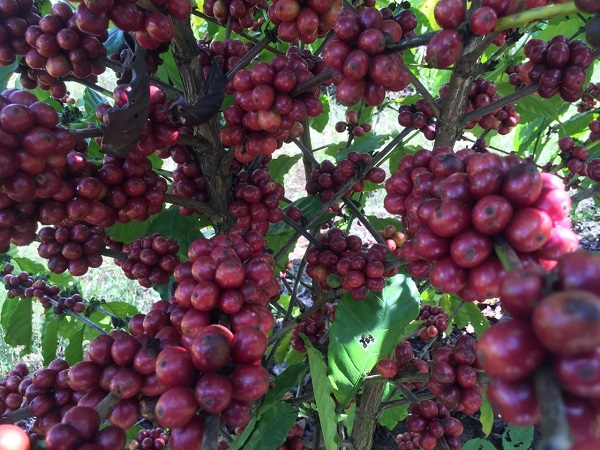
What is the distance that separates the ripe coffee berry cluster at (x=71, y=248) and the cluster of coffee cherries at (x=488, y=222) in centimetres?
120

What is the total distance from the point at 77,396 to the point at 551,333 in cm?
123

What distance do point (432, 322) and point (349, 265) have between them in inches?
42.3

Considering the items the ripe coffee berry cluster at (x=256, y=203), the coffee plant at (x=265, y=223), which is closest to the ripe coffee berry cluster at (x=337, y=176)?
the coffee plant at (x=265, y=223)

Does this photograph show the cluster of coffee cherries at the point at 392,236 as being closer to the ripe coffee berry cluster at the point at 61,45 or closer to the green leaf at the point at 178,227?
the green leaf at the point at 178,227

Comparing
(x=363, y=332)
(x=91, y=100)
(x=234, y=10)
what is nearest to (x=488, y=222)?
(x=363, y=332)

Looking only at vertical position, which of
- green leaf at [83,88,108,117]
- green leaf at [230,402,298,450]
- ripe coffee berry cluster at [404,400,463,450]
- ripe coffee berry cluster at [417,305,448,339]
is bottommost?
ripe coffee berry cluster at [404,400,463,450]

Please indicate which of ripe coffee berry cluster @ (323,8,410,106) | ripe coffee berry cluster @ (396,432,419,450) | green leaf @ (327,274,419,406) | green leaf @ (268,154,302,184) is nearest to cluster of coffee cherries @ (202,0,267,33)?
ripe coffee berry cluster @ (323,8,410,106)

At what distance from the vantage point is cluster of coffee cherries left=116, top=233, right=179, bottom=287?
65.3 inches

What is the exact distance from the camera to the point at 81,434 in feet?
3.03

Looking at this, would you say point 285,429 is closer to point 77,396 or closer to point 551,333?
point 77,396

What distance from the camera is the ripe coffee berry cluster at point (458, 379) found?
1.76m

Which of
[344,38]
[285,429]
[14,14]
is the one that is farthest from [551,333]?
[14,14]

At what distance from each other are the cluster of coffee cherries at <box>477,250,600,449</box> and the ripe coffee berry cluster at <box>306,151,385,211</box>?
1.52 meters

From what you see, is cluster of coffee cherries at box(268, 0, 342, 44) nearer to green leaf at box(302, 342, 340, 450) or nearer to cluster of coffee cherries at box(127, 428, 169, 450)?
green leaf at box(302, 342, 340, 450)
